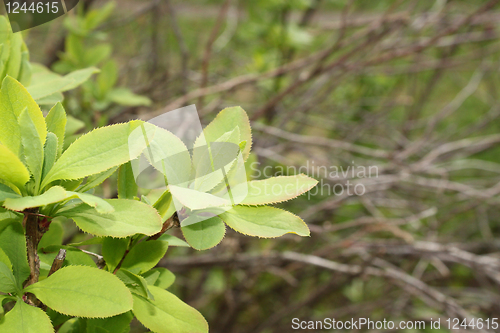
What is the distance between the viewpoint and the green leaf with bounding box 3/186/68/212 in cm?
24

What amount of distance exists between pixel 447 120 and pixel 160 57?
1.93 meters

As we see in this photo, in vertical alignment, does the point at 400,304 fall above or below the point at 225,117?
below

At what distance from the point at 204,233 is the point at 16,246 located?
0.16 meters

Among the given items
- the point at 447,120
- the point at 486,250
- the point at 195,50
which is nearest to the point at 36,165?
the point at 486,250

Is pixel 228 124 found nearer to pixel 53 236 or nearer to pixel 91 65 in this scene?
pixel 53 236

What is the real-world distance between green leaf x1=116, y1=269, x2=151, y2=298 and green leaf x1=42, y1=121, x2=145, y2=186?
3.7 inches

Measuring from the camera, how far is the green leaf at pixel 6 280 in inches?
11.2

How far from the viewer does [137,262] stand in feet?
1.10

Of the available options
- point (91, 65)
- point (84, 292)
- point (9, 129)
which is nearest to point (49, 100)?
point (9, 129)

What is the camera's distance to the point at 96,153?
0.98 feet

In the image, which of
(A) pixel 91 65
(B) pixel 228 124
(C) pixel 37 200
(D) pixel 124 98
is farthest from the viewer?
(A) pixel 91 65

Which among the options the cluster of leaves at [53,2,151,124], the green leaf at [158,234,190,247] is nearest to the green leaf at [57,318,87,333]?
the green leaf at [158,234,190,247]

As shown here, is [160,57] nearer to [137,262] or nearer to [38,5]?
[38,5]

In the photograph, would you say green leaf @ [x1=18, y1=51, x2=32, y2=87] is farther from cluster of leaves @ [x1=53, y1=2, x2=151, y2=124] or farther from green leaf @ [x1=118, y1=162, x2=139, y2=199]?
cluster of leaves @ [x1=53, y1=2, x2=151, y2=124]
